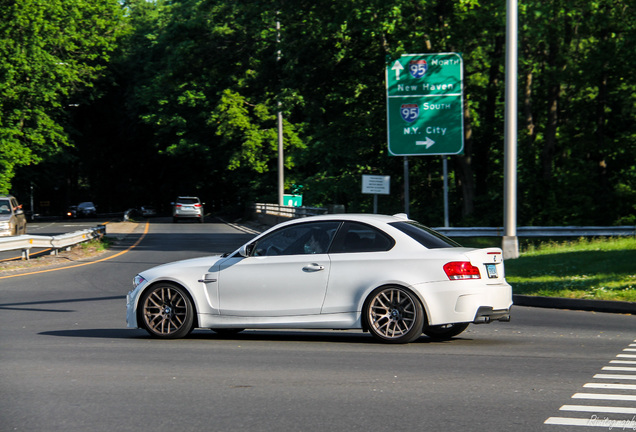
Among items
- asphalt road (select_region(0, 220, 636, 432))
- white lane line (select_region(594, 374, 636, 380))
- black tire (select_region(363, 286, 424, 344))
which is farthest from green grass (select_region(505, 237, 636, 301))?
white lane line (select_region(594, 374, 636, 380))

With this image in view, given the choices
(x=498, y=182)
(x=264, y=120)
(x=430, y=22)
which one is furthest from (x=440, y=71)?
(x=264, y=120)

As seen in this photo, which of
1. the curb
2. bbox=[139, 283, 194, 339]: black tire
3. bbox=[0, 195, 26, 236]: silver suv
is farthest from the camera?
bbox=[0, 195, 26, 236]: silver suv

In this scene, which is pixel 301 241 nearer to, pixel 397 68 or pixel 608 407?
pixel 608 407

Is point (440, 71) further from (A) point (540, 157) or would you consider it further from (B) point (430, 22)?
(A) point (540, 157)

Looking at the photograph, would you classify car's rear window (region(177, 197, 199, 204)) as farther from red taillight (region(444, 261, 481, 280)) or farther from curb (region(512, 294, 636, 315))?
red taillight (region(444, 261, 481, 280))

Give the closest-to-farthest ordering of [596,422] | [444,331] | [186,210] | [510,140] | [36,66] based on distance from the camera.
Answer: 1. [596,422]
2. [444,331]
3. [510,140]
4. [36,66]
5. [186,210]

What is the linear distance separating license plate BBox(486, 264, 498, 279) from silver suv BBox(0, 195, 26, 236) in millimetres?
25114

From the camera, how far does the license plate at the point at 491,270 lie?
10.1 m

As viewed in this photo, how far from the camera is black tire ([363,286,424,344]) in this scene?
1000cm

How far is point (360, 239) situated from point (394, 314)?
0.95 m

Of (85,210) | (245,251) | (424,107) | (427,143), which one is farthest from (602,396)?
(85,210)

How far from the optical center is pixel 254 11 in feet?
112

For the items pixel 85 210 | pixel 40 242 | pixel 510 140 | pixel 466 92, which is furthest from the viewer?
pixel 85 210

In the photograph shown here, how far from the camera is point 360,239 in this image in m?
10.5
